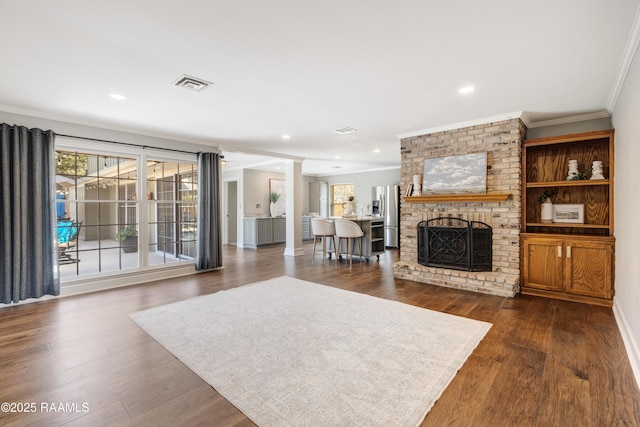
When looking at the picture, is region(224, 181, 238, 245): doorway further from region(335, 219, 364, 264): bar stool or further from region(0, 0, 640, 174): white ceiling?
region(0, 0, 640, 174): white ceiling

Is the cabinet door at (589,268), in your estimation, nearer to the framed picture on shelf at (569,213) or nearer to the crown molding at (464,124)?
the framed picture on shelf at (569,213)

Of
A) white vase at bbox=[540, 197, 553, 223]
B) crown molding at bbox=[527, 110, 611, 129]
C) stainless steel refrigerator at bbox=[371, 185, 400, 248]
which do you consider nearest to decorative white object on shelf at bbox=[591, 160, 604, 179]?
white vase at bbox=[540, 197, 553, 223]

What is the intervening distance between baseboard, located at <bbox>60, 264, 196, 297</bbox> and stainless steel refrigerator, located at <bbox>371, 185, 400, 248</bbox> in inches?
206

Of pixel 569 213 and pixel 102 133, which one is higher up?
pixel 102 133

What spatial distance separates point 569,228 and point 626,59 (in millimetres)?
2506

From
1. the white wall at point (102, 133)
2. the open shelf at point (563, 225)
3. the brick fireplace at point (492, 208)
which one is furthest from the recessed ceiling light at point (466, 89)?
the white wall at point (102, 133)

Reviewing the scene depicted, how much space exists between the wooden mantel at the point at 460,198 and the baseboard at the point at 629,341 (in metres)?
1.69

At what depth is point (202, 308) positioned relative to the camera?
3.58m

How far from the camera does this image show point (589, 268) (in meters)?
3.72

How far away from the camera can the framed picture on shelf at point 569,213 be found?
4160mm

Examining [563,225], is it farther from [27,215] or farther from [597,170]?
[27,215]

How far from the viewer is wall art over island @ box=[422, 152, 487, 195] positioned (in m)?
4.45

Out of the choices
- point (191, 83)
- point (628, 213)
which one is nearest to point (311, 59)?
point (191, 83)

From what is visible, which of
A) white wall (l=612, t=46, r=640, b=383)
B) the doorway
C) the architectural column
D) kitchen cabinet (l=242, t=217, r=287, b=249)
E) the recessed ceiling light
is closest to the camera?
white wall (l=612, t=46, r=640, b=383)
